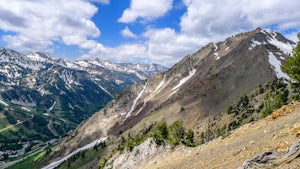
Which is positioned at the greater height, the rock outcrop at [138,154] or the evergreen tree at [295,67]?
the evergreen tree at [295,67]

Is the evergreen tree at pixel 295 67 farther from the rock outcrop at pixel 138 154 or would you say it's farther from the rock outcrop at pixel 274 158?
the rock outcrop at pixel 274 158

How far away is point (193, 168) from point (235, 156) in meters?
6.35

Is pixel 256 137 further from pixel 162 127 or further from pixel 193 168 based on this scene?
pixel 162 127

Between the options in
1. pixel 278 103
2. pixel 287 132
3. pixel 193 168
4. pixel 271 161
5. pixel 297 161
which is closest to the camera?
pixel 297 161

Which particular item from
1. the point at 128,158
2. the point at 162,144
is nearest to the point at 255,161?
the point at 162,144

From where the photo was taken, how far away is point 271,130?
139 ft

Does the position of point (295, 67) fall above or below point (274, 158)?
above

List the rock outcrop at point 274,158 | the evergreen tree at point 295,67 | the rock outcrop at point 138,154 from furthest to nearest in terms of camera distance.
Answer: the rock outcrop at point 138,154
the evergreen tree at point 295,67
the rock outcrop at point 274,158

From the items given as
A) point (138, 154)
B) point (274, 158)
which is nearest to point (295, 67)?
point (274, 158)

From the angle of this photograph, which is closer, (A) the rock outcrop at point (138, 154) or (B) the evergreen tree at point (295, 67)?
(B) the evergreen tree at point (295, 67)

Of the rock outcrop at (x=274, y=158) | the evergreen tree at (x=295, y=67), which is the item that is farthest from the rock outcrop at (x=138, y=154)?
the rock outcrop at (x=274, y=158)

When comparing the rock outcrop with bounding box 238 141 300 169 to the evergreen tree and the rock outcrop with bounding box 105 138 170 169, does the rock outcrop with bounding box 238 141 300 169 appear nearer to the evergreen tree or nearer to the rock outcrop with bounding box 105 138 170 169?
the evergreen tree

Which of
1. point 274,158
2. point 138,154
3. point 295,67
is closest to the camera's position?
point 274,158

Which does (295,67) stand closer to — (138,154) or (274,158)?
(274,158)
